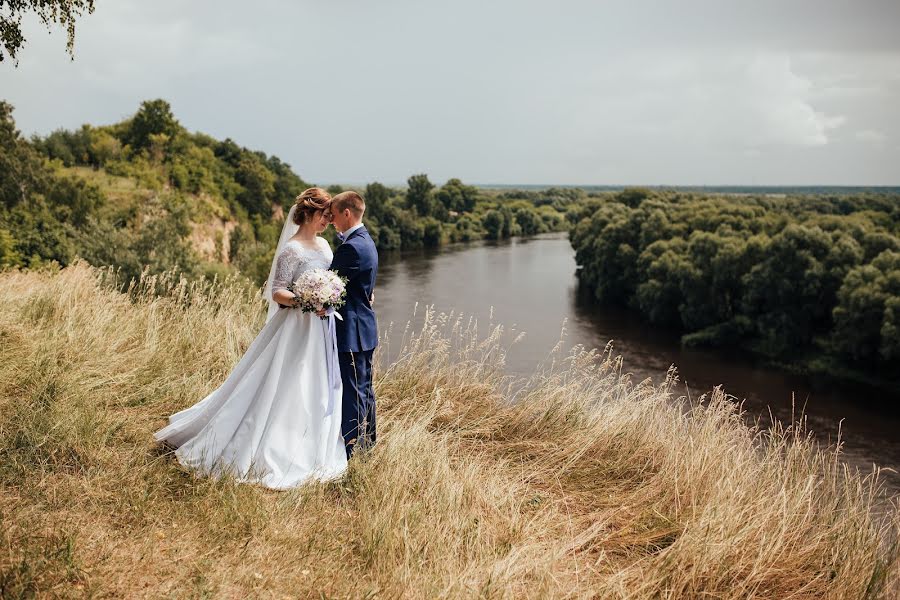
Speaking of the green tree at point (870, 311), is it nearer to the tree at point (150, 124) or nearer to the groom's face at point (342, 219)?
the groom's face at point (342, 219)

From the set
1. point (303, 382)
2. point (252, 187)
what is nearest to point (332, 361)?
point (303, 382)

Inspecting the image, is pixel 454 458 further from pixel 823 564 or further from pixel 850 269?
pixel 850 269

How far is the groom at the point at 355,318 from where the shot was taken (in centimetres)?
447

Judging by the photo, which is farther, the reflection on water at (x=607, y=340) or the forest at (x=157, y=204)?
the reflection on water at (x=607, y=340)

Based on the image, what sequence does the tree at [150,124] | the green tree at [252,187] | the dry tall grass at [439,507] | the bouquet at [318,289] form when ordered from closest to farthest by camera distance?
the dry tall grass at [439,507], the bouquet at [318,289], the tree at [150,124], the green tree at [252,187]

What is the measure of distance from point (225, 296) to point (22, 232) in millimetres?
13955

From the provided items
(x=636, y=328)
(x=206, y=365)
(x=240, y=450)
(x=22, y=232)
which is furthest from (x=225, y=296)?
(x=636, y=328)

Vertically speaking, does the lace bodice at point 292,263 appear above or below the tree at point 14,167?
below

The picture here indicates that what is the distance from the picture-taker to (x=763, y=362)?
34531 mm

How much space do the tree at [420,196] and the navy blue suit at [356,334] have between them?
99116 millimetres

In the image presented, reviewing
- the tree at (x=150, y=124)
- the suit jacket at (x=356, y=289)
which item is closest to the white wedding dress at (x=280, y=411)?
the suit jacket at (x=356, y=289)

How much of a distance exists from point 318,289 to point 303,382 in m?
0.71

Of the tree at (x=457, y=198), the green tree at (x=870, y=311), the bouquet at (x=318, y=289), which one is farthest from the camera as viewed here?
the tree at (x=457, y=198)

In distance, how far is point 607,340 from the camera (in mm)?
36094
